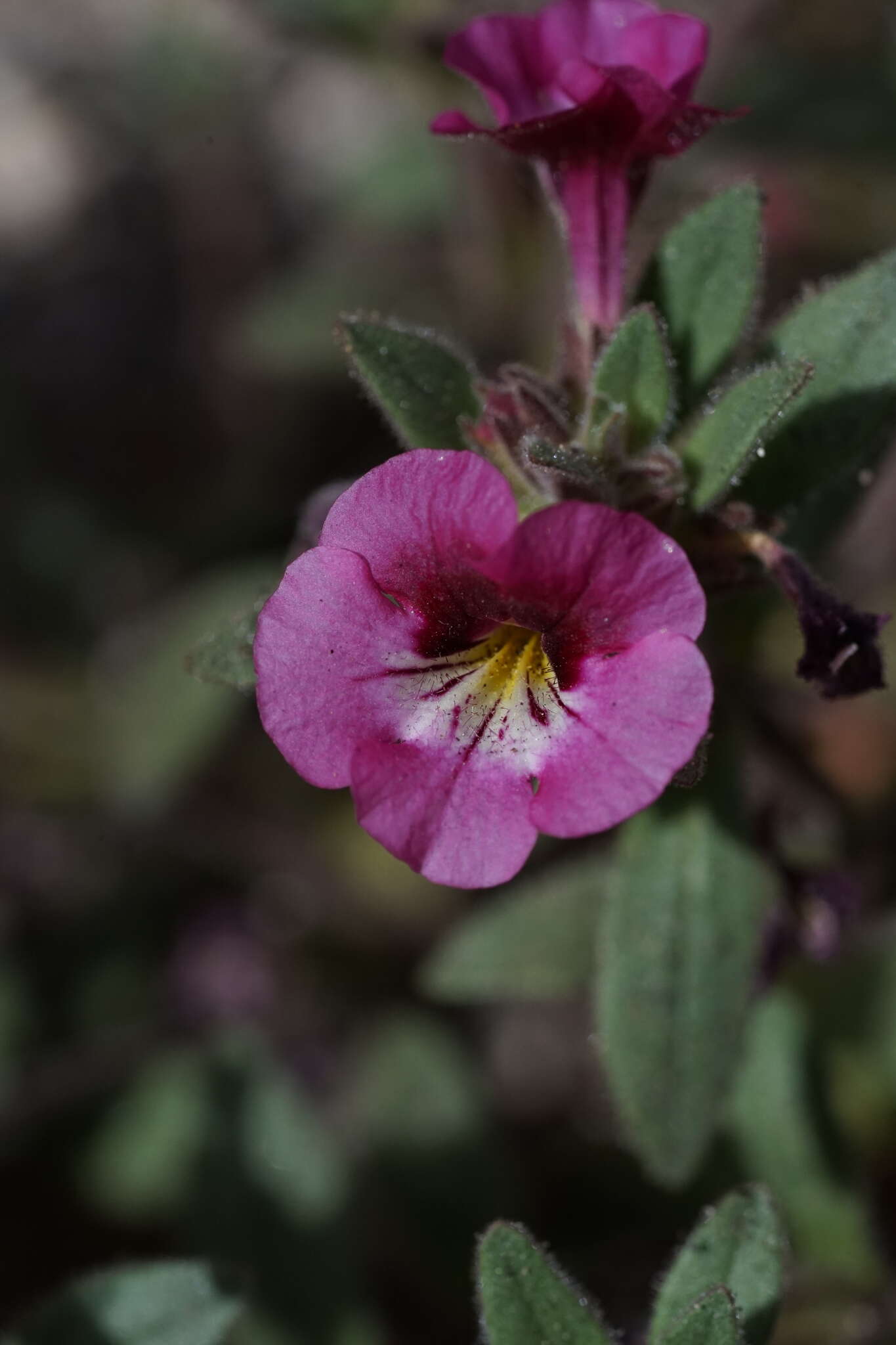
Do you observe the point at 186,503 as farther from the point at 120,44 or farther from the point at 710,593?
the point at 710,593

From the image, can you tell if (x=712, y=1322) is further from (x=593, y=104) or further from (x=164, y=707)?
(x=164, y=707)

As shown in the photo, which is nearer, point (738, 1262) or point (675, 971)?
point (738, 1262)

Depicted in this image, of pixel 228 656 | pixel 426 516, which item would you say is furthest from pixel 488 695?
pixel 228 656

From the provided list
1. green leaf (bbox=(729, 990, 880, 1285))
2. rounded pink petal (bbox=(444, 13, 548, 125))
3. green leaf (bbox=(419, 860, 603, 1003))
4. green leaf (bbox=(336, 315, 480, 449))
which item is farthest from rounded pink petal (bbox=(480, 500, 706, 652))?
green leaf (bbox=(729, 990, 880, 1285))

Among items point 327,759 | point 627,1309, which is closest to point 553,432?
point 327,759

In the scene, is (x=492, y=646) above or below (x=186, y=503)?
above

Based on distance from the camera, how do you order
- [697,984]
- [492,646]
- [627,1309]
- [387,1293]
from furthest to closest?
1. [387,1293]
2. [627,1309]
3. [697,984]
4. [492,646]

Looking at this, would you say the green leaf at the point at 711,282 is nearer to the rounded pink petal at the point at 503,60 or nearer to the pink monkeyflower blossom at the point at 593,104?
the pink monkeyflower blossom at the point at 593,104
